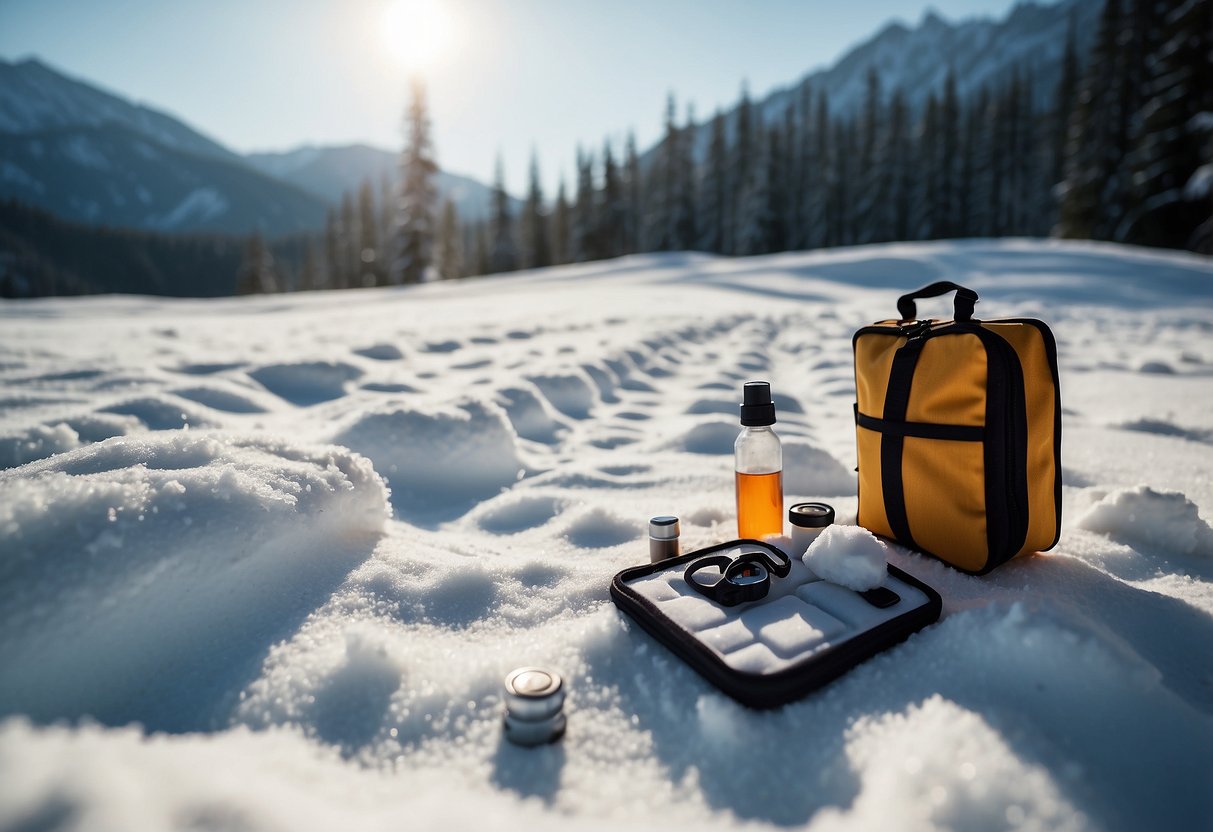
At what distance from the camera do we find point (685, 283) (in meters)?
8.12

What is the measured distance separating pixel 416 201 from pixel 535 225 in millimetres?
10813

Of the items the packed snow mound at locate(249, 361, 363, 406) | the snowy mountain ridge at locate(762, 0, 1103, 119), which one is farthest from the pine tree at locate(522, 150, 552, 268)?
the snowy mountain ridge at locate(762, 0, 1103, 119)

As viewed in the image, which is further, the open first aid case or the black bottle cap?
the black bottle cap

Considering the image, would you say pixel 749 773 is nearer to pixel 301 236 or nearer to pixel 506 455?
pixel 506 455

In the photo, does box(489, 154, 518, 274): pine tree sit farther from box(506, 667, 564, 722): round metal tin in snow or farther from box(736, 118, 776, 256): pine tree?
box(506, 667, 564, 722): round metal tin in snow

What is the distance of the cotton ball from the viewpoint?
3.50ft

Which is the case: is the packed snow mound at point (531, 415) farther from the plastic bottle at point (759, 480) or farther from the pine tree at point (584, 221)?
the pine tree at point (584, 221)

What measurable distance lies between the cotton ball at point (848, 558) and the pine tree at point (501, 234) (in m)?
29.9

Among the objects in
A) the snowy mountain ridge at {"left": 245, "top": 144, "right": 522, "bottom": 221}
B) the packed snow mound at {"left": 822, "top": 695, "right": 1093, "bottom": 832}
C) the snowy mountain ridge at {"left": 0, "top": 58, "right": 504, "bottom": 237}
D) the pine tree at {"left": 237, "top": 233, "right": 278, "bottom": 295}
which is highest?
the snowy mountain ridge at {"left": 245, "top": 144, "right": 522, "bottom": 221}

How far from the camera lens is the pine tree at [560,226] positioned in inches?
1358

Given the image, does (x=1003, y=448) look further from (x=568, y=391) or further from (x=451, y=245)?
(x=451, y=245)

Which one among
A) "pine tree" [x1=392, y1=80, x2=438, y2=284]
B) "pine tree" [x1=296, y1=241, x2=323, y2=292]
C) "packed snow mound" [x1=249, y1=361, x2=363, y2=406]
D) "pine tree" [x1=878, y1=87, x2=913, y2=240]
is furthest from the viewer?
"pine tree" [x1=296, y1=241, x2=323, y2=292]

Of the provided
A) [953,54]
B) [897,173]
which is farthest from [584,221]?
[953,54]

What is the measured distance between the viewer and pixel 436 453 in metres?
1.96
